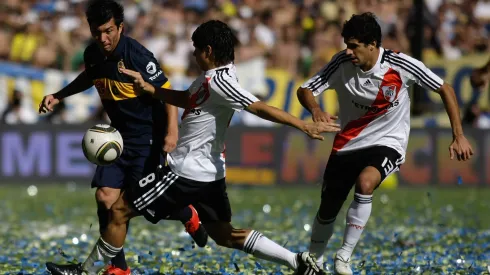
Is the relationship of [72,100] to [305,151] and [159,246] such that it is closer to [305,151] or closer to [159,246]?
[305,151]

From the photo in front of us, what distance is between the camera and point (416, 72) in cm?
860

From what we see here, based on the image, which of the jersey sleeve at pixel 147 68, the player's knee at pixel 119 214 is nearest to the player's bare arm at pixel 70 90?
the jersey sleeve at pixel 147 68

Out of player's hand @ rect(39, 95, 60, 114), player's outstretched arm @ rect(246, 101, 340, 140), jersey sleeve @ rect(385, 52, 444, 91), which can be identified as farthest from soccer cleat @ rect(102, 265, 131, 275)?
jersey sleeve @ rect(385, 52, 444, 91)

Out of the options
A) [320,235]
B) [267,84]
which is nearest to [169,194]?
[320,235]

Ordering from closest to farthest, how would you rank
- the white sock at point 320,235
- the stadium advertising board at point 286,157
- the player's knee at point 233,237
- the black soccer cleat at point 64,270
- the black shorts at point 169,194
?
the black shorts at point 169,194
the player's knee at point 233,237
the black soccer cleat at point 64,270
the white sock at point 320,235
the stadium advertising board at point 286,157

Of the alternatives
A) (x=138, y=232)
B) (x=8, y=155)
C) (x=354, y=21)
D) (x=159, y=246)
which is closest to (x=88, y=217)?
(x=138, y=232)

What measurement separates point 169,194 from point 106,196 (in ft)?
2.99

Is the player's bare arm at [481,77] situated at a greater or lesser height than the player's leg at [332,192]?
greater

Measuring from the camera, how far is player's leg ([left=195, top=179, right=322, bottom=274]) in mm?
8094

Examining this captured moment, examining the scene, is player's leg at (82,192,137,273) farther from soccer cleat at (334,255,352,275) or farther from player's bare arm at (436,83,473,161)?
player's bare arm at (436,83,473,161)

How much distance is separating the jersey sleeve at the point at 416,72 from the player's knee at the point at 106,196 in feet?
8.97

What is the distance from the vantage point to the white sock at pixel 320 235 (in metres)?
9.04

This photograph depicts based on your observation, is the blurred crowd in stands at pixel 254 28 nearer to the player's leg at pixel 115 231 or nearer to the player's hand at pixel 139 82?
the player's leg at pixel 115 231

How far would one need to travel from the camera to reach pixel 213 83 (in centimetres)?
770
